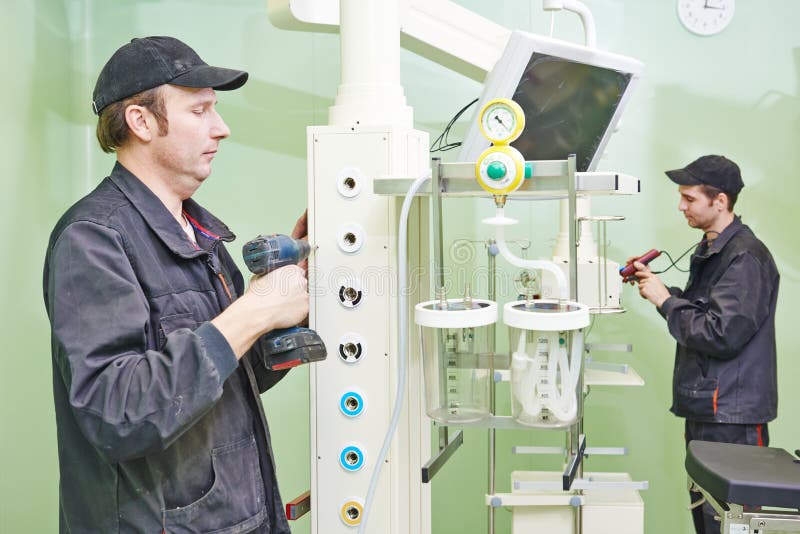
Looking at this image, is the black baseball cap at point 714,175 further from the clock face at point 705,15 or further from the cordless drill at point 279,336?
the cordless drill at point 279,336

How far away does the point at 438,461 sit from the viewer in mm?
1354

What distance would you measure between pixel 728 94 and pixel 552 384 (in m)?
2.43

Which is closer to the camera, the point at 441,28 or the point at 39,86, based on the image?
the point at 441,28

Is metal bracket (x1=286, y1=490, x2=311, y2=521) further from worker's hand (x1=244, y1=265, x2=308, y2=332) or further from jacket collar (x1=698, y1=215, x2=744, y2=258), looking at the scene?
jacket collar (x1=698, y1=215, x2=744, y2=258)

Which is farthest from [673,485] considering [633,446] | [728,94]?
[728,94]

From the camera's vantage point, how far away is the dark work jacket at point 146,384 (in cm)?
119

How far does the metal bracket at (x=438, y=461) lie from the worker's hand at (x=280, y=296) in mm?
364

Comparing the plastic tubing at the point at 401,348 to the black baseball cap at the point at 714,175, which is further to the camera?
the black baseball cap at the point at 714,175

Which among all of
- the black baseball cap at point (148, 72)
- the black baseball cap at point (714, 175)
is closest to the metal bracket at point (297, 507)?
the black baseball cap at point (148, 72)

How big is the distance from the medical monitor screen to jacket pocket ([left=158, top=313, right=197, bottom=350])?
2.73ft

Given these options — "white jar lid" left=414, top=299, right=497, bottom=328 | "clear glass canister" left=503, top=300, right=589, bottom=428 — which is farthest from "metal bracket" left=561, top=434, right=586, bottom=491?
"white jar lid" left=414, top=299, right=497, bottom=328

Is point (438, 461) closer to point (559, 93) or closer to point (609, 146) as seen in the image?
point (559, 93)

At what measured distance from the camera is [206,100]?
1.46 metres

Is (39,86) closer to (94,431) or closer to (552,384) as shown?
(94,431)
